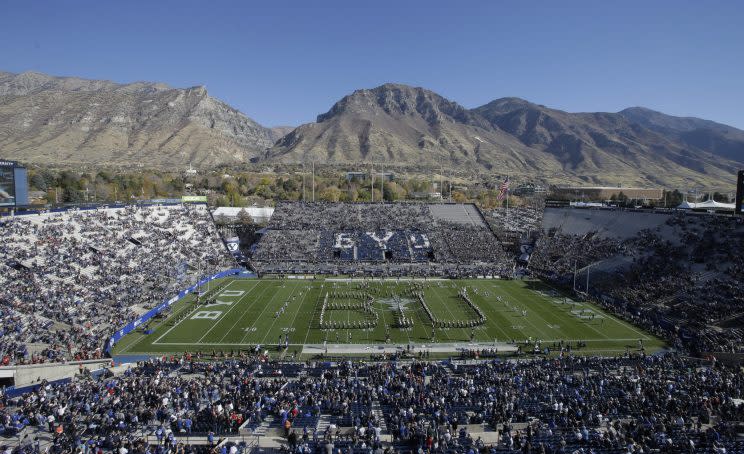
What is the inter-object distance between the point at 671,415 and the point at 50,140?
718 feet

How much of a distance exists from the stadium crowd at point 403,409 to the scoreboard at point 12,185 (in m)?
30.4

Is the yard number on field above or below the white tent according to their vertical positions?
below

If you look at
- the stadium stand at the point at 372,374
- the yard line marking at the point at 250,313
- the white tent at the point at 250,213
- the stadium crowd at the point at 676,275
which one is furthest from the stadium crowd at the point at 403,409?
the white tent at the point at 250,213

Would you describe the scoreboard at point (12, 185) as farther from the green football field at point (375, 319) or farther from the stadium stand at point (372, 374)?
the green football field at point (375, 319)

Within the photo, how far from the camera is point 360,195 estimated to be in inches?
4688

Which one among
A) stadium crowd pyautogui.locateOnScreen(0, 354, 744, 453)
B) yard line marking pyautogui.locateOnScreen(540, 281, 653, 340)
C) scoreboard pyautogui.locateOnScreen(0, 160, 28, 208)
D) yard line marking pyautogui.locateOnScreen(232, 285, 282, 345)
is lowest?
yard line marking pyautogui.locateOnScreen(232, 285, 282, 345)

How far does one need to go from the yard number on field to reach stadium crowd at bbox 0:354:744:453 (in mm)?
13466

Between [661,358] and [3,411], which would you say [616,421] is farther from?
[3,411]

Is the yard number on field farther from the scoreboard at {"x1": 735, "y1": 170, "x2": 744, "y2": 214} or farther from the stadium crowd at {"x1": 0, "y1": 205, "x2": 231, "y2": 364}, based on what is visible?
the scoreboard at {"x1": 735, "y1": 170, "x2": 744, "y2": 214}

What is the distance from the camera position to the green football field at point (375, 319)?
33750 mm

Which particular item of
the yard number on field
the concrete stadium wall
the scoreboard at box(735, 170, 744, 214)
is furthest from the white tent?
the scoreboard at box(735, 170, 744, 214)

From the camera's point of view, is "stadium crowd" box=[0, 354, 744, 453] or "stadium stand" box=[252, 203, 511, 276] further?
"stadium stand" box=[252, 203, 511, 276]

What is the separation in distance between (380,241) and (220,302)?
29.4 metres

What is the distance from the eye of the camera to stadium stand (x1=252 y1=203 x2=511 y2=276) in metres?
60.5
